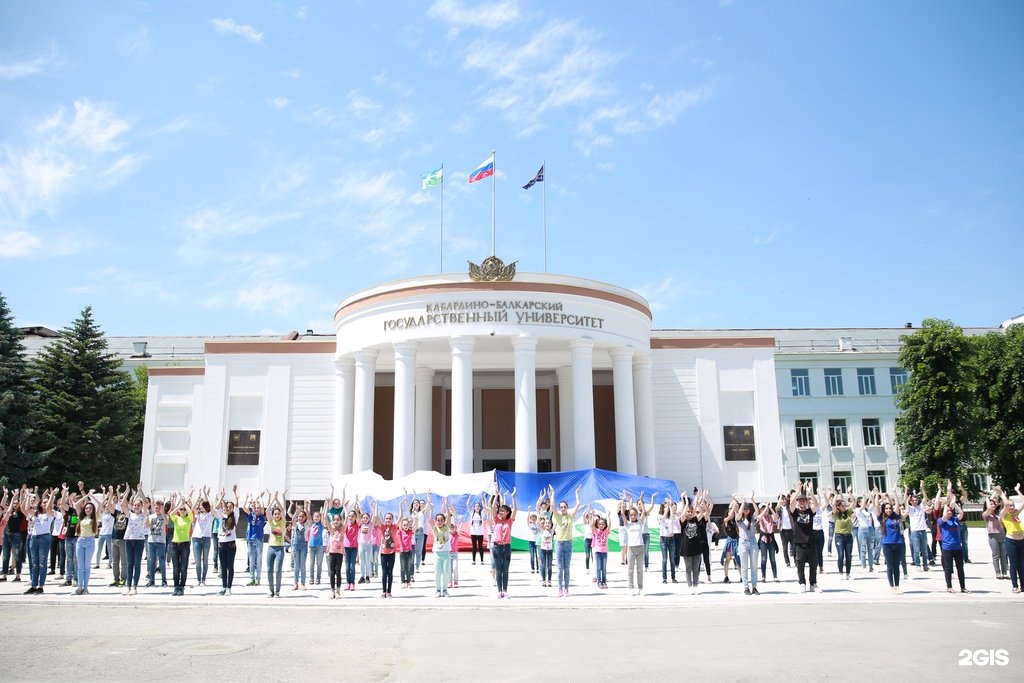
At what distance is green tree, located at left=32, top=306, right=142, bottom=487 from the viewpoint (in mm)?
38000

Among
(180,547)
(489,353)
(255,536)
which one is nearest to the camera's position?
(180,547)

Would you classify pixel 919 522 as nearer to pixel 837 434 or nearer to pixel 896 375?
pixel 837 434

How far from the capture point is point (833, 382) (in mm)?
53094

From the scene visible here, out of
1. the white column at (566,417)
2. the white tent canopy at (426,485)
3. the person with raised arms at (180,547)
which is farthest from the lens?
the white column at (566,417)

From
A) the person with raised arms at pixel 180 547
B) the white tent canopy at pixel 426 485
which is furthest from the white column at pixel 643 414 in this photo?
the person with raised arms at pixel 180 547

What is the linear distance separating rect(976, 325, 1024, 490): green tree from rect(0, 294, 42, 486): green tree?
160ft

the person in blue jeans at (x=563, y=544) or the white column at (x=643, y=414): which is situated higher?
the white column at (x=643, y=414)

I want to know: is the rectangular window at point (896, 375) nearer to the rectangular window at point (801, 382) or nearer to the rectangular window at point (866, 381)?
the rectangular window at point (866, 381)

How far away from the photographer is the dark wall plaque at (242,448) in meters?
34.9

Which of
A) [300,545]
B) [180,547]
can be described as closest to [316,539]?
[300,545]

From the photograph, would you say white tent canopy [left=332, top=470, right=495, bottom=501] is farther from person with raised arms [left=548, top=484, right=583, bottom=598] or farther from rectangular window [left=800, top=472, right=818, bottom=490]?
rectangular window [left=800, top=472, right=818, bottom=490]

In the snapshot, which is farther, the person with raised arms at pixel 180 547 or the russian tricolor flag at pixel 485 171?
the russian tricolor flag at pixel 485 171

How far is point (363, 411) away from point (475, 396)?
9081 millimetres

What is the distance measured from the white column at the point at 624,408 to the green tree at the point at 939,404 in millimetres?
17950
